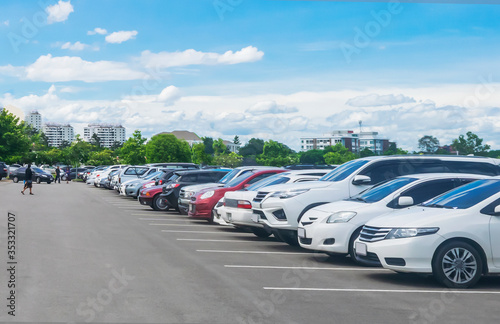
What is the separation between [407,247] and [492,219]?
1.30m

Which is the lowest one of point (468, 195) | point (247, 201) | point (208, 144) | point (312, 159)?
point (247, 201)

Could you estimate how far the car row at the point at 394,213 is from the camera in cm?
906

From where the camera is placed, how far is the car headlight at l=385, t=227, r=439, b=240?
9094mm

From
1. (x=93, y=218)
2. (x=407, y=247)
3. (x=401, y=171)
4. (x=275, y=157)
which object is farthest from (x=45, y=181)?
(x=407, y=247)

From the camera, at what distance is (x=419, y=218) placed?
930cm

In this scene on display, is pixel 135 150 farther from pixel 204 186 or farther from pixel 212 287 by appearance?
pixel 212 287

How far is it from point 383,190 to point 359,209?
0.77m

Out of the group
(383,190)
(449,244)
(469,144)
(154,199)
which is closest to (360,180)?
(383,190)

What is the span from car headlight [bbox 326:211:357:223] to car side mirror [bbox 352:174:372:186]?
1877 millimetres

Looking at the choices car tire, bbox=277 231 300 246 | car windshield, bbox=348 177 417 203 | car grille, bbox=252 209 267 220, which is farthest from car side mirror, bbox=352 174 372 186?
car grille, bbox=252 209 267 220

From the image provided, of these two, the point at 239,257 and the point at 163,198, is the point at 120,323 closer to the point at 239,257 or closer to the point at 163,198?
the point at 239,257

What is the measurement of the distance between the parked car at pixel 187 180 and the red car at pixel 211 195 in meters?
4.13

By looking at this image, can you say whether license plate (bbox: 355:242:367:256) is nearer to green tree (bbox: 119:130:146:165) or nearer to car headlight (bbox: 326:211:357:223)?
car headlight (bbox: 326:211:357:223)

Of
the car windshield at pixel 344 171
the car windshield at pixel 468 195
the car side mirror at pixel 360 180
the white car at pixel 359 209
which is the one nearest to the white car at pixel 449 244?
the car windshield at pixel 468 195
